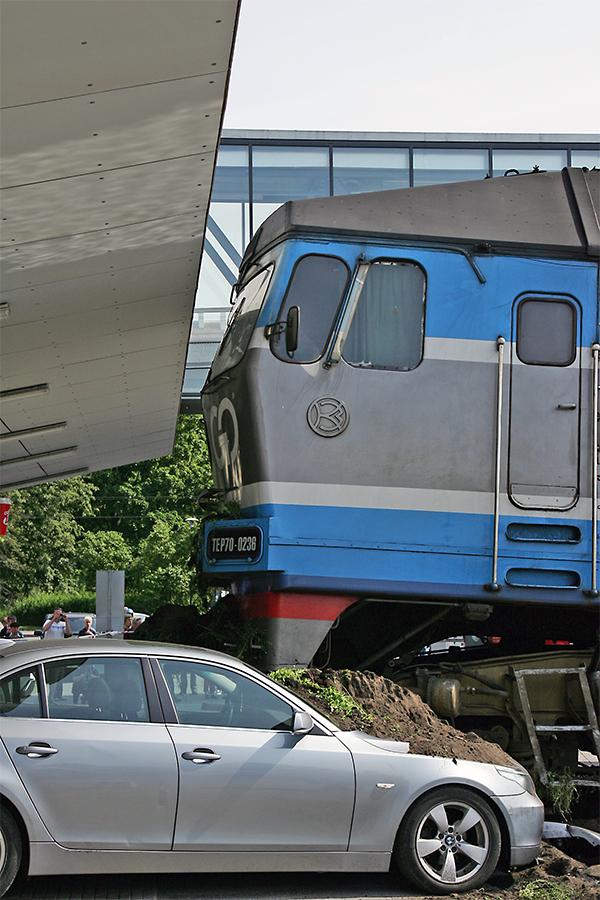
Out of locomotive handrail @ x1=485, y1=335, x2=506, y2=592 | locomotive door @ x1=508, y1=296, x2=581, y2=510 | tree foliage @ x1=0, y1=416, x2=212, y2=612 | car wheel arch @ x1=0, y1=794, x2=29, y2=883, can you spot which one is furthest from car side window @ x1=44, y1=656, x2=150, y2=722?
tree foliage @ x1=0, y1=416, x2=212, y2=612

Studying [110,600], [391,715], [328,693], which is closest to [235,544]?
[328,693]

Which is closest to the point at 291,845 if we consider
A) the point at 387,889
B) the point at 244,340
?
the point at 387,889

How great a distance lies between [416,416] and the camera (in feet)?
25.9

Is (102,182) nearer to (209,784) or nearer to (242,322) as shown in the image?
(242,322)

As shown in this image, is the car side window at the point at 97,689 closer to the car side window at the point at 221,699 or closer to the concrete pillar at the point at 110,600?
the car side window at the point at 221,699

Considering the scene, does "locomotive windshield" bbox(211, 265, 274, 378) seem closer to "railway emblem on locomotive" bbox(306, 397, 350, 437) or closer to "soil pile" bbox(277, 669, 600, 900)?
"railway emblem on locomotive" bbox(306, 397, 350, 437)

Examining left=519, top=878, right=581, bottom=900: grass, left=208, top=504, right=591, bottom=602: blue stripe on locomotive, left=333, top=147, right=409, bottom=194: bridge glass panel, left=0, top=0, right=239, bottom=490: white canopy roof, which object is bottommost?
left=519, top=878, right=581, bottom=900: grass

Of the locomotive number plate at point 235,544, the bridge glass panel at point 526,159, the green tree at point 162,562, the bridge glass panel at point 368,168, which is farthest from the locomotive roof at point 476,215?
the green tree at point 162,562

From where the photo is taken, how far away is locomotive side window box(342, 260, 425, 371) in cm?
792

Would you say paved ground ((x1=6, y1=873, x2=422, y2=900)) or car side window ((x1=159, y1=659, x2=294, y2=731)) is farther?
car side window ((x1=159, y1=659, x2=294, y2=731))

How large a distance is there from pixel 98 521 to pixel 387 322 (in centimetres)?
4905

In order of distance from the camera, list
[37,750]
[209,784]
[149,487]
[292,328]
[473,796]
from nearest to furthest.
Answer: [37,750]
[209,784]
[473,796]
[292,328]
[149,487]

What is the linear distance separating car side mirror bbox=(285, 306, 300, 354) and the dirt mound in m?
2.57

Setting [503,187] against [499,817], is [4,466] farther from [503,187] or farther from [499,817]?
[499,817]
